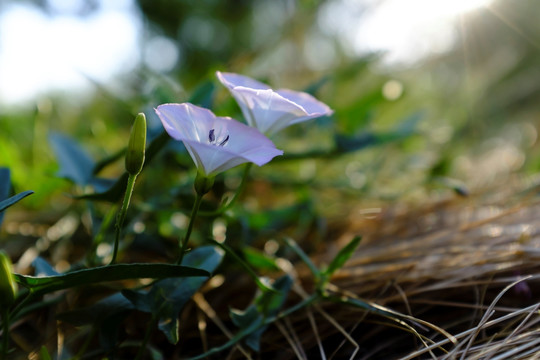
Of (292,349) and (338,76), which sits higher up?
(338,76)

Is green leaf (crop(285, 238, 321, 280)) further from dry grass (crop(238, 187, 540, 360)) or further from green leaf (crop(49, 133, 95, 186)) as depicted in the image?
green leaf (crop(49, 133, 95, 186))

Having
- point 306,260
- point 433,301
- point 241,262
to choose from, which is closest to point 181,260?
point 241,262

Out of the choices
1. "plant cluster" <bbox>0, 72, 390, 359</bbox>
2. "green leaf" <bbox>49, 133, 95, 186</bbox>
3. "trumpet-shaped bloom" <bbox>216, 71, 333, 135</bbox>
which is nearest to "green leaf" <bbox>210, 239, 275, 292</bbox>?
"plant cluster" <bbox>0, 72, 390, 359</bbox>

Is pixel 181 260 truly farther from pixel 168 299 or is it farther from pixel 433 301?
pixel 433 301

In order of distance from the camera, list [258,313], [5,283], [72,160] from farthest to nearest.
Result: [72,160]
[258,313]
[5,283]

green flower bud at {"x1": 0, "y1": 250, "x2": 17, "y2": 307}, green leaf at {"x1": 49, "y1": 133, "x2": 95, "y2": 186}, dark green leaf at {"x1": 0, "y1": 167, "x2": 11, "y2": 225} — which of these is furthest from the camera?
green leaf at {"x1": 49, "y1": 133, "x2": 95, "y2": 186}

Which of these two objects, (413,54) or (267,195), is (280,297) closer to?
(267,195)

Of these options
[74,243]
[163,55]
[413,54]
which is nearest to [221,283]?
[74,243]
